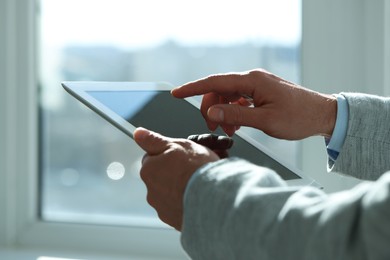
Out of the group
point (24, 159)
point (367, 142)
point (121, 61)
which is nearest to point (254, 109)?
point (367, 142)

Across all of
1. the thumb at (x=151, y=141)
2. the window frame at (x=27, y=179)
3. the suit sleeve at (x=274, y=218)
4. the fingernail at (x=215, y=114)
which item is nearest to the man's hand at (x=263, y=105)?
the fingernail at (x=215, y=114)

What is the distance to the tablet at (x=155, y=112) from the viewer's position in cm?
76

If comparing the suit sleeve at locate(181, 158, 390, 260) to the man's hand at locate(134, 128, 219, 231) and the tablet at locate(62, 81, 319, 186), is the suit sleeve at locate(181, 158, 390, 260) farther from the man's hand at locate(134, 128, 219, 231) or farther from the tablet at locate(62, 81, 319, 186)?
the tablet at locate(62, 81, 319, 186)

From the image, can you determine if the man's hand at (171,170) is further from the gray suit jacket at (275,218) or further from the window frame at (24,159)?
the window frame at (24,159)

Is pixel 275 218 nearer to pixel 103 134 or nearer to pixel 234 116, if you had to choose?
pixel 234 116

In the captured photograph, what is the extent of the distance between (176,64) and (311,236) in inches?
32.3

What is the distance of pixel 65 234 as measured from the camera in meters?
1.30

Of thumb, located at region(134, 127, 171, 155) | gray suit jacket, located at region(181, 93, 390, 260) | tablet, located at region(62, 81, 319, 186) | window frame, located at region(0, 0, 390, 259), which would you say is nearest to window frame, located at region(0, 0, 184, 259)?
window frame, located at region(0, 0, 390, 259)

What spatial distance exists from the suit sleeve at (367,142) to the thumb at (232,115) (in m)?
0.14

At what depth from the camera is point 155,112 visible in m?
0.82

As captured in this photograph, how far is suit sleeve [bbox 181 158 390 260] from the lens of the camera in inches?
17.1

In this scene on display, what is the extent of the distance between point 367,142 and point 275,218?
0.42m

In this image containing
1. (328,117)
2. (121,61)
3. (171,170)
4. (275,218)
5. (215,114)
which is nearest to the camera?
(275,218)

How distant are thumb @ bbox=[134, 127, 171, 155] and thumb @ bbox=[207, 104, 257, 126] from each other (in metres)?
0.13
